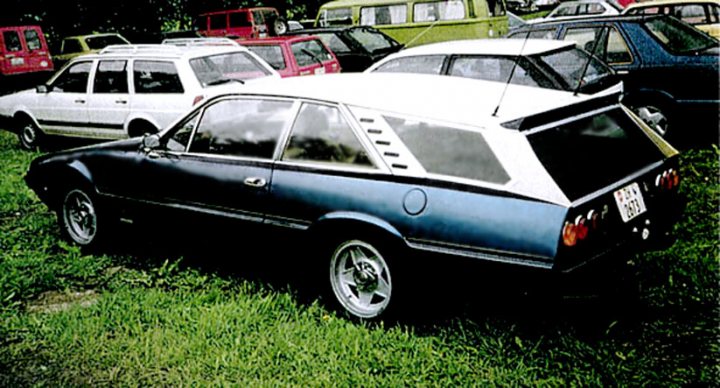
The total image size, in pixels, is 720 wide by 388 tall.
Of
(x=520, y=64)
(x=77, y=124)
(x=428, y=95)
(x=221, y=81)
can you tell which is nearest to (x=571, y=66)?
(x=520, y=64)

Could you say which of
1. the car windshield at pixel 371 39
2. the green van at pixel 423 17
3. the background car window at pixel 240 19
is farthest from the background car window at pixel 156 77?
the background car window at pixel 240 19

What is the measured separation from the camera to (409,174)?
12.8 feet

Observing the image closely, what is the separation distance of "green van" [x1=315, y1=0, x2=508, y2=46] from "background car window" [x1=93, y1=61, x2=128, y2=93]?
8529 millimetres

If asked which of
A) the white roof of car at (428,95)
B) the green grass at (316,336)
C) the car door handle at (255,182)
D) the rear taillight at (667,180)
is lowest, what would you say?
the green grass at (316,336)

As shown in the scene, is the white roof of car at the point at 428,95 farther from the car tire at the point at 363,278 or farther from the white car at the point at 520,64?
the white car at the point at 520,64

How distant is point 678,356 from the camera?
3779 millimetres

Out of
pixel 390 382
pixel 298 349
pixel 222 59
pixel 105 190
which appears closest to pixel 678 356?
pixel 390 382

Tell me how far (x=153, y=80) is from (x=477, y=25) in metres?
9.57

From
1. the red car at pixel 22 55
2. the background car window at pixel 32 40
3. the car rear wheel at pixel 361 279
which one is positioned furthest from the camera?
the background car window at pixel 32 40

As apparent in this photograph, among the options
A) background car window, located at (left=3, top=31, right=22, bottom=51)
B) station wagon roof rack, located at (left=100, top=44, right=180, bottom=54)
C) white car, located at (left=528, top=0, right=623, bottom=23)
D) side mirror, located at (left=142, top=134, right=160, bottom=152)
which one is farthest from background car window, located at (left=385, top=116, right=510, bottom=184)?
white car, located at (left=528, top=0, right=623, bottom=23)

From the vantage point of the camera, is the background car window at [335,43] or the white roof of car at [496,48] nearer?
the white roof of car at [496,48]

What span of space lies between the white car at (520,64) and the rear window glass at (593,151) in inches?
109

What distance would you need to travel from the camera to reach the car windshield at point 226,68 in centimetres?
859

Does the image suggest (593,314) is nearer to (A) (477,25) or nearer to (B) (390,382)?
(B) (390,382)
